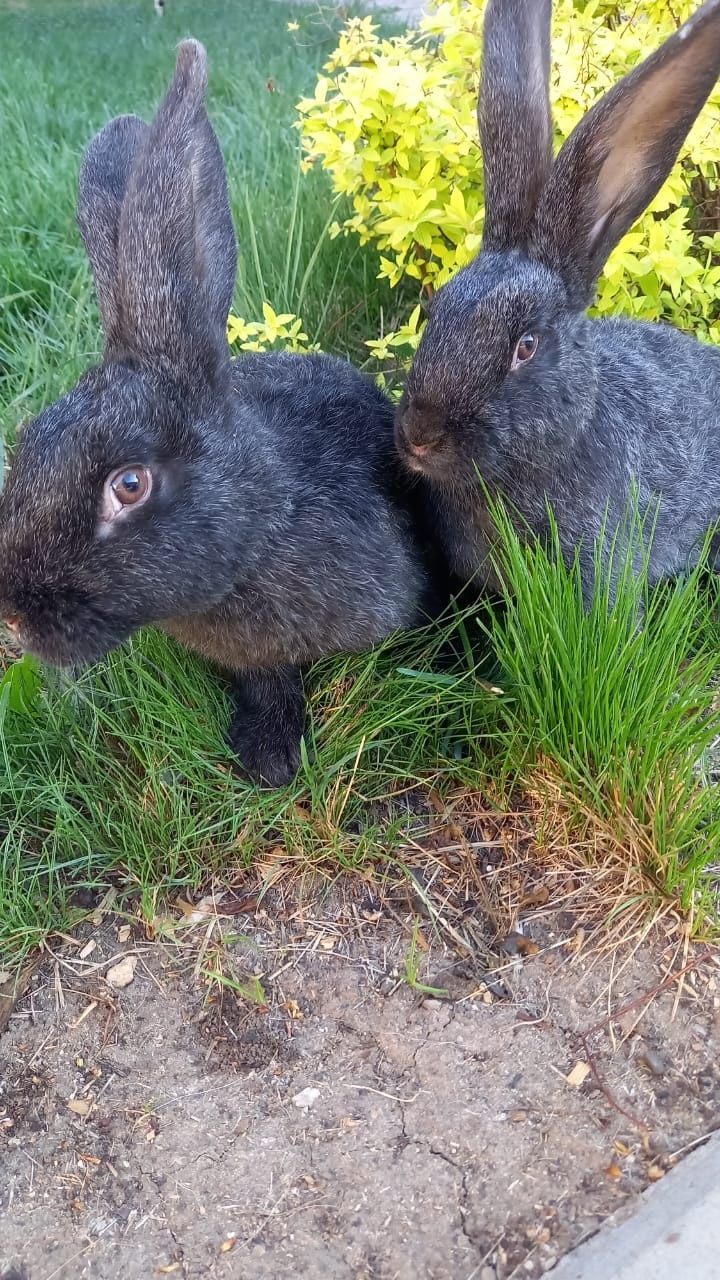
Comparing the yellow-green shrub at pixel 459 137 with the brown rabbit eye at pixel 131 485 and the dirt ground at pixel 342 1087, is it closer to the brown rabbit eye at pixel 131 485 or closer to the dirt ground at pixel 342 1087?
the brown rabbit eye at pixel 131 485

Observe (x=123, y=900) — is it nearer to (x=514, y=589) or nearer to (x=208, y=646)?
(x=208, y=646)

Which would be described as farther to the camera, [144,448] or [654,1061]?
[654,1061]

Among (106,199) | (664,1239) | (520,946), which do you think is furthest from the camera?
(520,946)

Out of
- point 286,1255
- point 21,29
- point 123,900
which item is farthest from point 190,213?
point 21,29

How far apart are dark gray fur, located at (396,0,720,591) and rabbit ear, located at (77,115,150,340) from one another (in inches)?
27.5

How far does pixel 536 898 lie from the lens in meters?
2.61

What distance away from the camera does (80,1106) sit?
237cm

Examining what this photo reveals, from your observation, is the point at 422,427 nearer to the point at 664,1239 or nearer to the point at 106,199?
the point at 106,199

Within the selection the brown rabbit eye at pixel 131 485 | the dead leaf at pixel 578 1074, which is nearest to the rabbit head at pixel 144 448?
the brown rabbit eye at pixel 131 485

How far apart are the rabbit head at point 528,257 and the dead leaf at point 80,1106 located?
161 centimetres

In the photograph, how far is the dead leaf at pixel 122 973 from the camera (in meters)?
2.57

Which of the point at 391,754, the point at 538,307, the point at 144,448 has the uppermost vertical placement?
the point at 538,307

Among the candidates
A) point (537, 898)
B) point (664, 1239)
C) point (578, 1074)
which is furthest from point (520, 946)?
point (664, 1239)

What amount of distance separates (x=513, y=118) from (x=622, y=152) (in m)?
0.26
